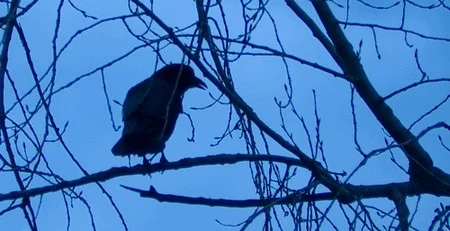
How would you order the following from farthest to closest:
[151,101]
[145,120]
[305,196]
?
[151,101]
[145,120]
[305,196]

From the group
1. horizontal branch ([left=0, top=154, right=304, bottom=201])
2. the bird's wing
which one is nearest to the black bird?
the bird's wing

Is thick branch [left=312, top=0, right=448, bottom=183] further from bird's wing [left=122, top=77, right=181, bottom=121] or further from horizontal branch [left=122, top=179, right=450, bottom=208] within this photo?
bird's wing [left=122, top=77, right=181, bottom=121]

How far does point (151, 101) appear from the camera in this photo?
21.1 ft

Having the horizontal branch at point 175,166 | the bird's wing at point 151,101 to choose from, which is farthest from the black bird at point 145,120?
the horizontal branch at point 175,166

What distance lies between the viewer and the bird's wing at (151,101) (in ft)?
20.6

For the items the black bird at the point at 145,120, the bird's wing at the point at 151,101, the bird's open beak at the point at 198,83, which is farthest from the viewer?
the bird's open beak at the point at 198,83

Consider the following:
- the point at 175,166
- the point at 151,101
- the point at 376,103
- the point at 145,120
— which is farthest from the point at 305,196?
the point at 151,101

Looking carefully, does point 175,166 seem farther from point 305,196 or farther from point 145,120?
point 145,120

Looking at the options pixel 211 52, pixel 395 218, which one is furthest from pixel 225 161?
pixel 395 218

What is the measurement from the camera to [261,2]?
452cm

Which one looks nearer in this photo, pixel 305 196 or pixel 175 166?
pixel 305 196

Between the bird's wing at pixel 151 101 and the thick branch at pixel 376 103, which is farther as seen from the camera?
the bird's wing at pixel 151 101

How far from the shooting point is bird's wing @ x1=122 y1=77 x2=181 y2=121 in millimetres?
6266

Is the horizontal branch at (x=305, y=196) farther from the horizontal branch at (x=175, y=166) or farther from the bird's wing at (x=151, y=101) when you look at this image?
the bird's wing at (x=151, y=101)
